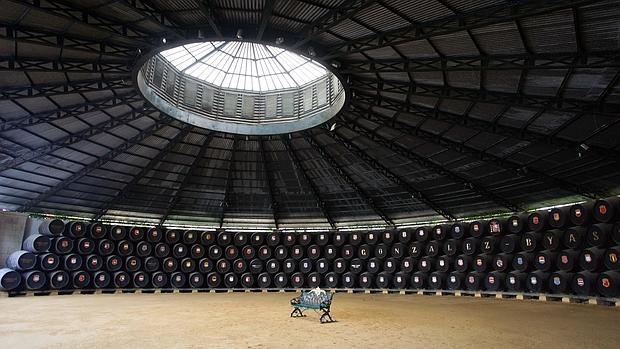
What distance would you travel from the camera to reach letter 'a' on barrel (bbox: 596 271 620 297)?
16.4 m

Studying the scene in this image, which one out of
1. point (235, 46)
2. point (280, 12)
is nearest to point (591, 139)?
point (280, 12)

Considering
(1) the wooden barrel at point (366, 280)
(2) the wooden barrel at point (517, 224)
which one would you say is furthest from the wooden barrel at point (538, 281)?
(1) the wooden barrel at point (366, 280)

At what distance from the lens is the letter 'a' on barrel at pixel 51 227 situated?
23.7 m

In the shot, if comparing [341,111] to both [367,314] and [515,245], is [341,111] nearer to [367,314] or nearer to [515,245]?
[367,314]

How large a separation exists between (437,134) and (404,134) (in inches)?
63.6

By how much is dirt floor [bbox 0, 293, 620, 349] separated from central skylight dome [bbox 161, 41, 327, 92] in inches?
443

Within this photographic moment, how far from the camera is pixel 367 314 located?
1507 centimetres

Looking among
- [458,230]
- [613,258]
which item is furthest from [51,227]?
[613,258]

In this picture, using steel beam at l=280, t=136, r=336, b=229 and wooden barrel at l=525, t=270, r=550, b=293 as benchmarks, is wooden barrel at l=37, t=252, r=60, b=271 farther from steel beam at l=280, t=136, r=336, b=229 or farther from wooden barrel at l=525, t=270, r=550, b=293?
wooden barrel at l=525, t=270, r=550, b=293

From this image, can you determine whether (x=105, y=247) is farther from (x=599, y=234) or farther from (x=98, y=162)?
(x=599, y=234)

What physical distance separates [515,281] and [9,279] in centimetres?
2660

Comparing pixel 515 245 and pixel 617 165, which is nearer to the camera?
pixel 617 165

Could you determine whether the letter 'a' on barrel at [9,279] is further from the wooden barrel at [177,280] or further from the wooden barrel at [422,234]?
the wooden barrel at [422,234]

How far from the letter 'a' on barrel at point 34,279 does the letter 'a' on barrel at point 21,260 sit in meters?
0.37
